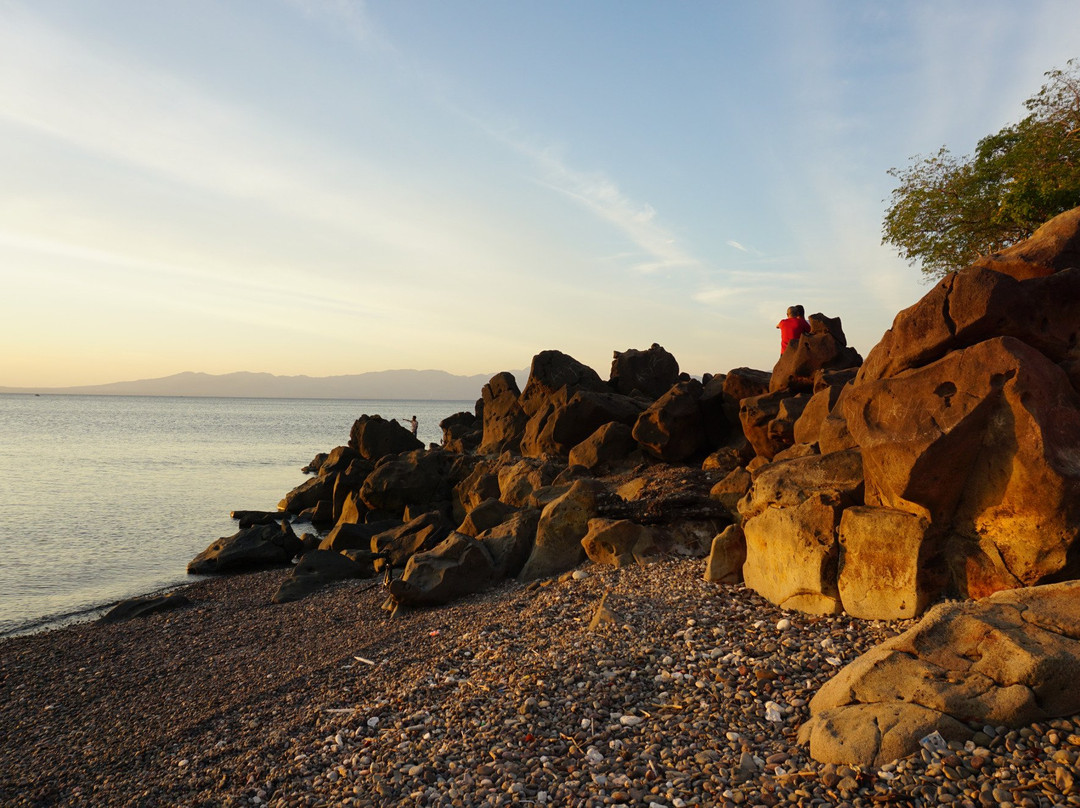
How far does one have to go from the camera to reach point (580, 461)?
27266mm

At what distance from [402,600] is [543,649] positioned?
621 cm

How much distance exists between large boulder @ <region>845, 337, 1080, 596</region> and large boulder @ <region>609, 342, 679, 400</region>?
28.5m

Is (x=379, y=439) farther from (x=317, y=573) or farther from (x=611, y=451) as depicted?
(x=317, y=573)

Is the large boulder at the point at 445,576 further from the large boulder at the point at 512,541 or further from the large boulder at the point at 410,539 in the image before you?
the large boulder at the point at 410,539

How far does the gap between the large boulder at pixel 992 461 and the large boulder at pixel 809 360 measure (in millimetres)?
10029

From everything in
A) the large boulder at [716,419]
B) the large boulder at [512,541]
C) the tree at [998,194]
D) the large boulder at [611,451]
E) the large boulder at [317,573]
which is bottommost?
the large boulder at [317,573]

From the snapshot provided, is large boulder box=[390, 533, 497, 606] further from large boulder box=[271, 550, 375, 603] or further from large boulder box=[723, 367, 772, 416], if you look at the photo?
large boulder box=[723, 367, 772, 416]

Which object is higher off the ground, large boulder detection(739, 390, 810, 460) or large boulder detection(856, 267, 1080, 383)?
large boulder detection(856, 267, 1080, 383)

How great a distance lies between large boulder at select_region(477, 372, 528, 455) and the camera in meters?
39.9

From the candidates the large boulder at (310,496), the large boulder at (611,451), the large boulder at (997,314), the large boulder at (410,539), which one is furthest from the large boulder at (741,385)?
the large boulder at (310,496)

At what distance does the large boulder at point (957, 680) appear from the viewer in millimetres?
6633

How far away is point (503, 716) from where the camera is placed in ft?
29.3

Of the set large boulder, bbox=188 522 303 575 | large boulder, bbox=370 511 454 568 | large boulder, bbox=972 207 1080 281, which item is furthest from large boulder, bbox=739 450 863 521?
large boulder, bbox=188 522 303 575

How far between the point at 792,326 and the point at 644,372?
58.1ft
